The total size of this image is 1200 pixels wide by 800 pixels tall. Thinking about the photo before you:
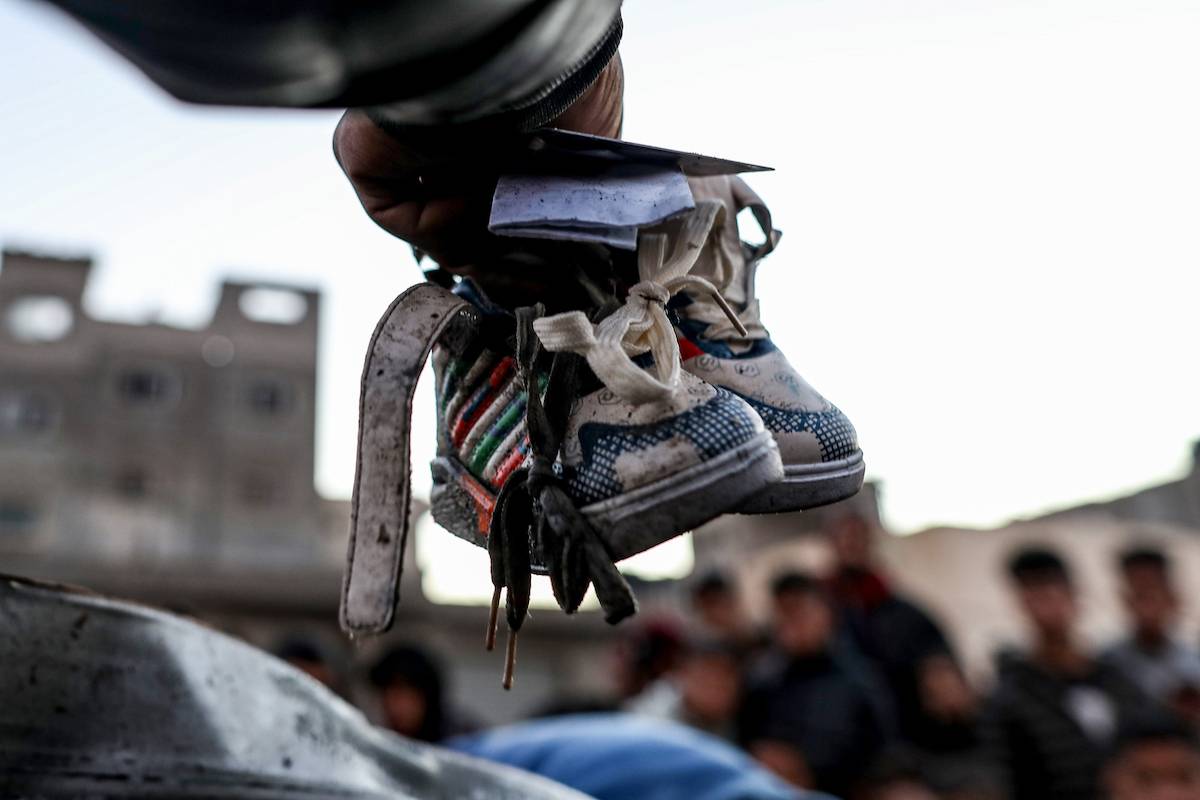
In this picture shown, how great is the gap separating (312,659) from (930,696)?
215 centimetres

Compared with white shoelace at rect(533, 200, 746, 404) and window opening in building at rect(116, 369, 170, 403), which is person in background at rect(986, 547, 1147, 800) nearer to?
white shoelace at rect(533, 200, 746, 404)

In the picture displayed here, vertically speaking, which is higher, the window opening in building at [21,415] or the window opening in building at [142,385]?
the window opening in building at [142,385]

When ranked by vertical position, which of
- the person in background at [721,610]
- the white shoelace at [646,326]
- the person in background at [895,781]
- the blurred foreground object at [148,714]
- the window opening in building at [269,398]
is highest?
the window opening in building at [269,398]

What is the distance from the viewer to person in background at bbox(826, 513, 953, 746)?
4289 millimetres

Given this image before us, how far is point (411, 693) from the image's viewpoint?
4.18 metres

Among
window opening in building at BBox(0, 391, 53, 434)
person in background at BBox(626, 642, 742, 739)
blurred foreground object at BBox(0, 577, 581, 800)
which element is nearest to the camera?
blurred foreground object at BBox(0, 577, 581, 800)

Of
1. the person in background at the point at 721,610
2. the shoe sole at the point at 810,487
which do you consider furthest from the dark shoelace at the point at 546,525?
the person in background at the point at 721,610

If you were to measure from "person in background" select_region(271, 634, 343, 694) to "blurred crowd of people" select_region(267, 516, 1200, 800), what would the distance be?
0.01 meters

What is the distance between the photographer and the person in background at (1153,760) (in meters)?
3.55

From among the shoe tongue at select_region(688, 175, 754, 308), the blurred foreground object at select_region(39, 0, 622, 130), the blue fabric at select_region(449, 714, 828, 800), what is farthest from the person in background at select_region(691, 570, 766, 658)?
the blurred foreground object at select_region(39, 0, 622, 130)

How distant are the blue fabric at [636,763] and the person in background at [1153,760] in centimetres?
92

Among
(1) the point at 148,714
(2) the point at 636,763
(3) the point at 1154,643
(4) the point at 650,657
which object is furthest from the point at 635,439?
(4) the point at 650,657

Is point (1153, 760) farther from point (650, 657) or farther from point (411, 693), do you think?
point (650, 657)

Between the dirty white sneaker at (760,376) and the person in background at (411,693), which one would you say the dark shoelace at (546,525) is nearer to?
the dirty white sneaker at (760,376)
